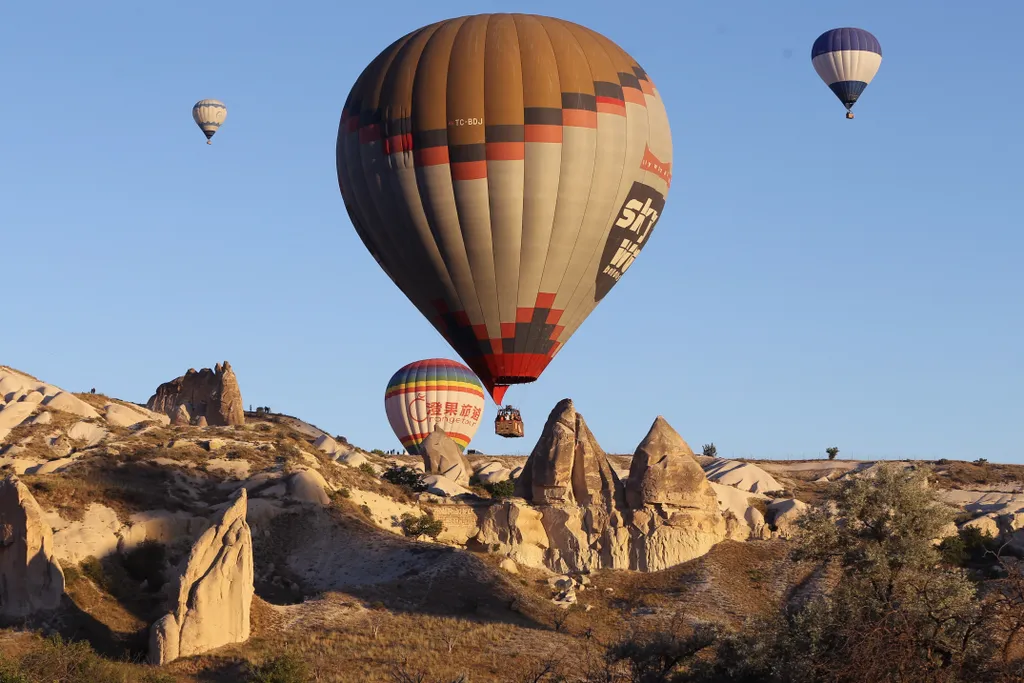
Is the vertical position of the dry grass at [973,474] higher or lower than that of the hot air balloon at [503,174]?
lower

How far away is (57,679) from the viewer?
48531 millimetres

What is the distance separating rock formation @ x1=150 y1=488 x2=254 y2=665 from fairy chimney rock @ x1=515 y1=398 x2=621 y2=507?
67.6 ft

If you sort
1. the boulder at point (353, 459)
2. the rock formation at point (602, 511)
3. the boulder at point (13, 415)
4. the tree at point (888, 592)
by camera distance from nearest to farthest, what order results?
1. the tree at point (888, 592)
2. the rock formation at point (602, 511)
3. the boulder at point (13, 415)
4. the boulder at point (353, 459)

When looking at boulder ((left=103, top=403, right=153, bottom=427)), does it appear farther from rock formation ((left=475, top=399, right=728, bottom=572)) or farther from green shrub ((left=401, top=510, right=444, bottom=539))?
rock formation ((left=475, top=399, right=728, bottom=572))

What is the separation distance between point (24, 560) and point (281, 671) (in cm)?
1230

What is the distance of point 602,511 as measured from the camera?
7300cm

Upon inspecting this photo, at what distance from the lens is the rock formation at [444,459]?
91.9m

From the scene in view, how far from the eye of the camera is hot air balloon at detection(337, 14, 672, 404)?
199 ft

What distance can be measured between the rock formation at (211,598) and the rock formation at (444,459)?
3524 centimetres

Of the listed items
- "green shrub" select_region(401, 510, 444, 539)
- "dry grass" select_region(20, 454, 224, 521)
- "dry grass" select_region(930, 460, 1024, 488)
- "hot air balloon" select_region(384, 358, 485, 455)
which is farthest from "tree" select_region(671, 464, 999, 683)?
"hot air balloon" select_region(384, 358, 485, 455)

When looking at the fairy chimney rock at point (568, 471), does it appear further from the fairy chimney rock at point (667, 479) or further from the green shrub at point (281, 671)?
the green shrub at point (281, 671)

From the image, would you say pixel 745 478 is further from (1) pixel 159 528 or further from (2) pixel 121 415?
(1) pixel 159 528

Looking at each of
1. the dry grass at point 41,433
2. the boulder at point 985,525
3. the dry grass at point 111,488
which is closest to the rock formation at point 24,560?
the dry grass at point 111,488

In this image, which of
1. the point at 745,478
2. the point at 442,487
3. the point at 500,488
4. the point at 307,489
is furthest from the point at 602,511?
the point at 745,478
